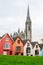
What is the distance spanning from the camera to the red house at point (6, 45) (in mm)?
77806

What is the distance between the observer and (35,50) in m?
88.1

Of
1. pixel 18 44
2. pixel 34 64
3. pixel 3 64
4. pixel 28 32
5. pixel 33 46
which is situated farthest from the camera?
pixel 28 32

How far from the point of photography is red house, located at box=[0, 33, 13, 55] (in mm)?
77806

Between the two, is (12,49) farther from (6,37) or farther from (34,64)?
(34,64)

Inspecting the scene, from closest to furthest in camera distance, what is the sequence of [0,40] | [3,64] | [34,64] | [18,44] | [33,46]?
[3,64] < [34,64] < [0,40] < [18,44] < [33,46]

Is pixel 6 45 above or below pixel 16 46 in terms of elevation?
below

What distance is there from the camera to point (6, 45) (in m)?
78.8

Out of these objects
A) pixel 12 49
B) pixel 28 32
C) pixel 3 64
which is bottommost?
pixel 3 64

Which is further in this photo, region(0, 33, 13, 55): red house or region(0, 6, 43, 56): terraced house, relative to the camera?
region(0, 6, 43, 56): terraced house

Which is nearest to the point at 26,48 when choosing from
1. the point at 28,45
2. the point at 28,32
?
the point at 28,45

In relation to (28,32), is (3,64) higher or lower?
lower

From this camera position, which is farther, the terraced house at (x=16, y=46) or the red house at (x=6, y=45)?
the terraced house at (x=16, y=46)

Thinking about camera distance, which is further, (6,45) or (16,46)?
(16,46)

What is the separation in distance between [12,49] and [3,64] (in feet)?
191
